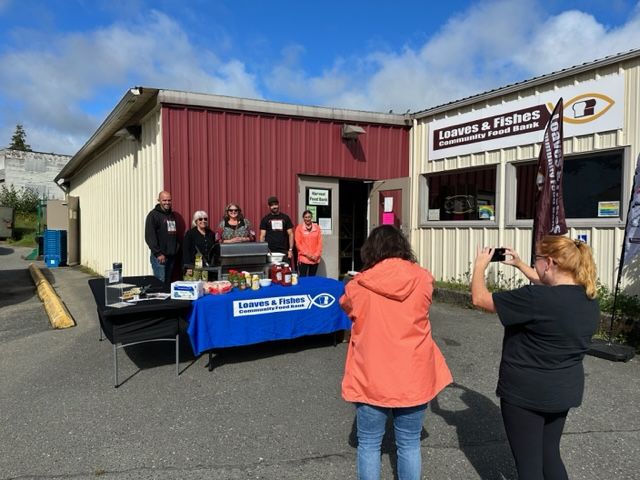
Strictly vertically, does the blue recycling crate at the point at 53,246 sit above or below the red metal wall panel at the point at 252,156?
below

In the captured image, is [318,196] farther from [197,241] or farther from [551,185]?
[551,185]

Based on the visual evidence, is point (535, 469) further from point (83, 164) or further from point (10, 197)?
point (10, 197)

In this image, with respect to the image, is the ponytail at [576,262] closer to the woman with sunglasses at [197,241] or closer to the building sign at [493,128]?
the woman with sunglasses at [197,241]

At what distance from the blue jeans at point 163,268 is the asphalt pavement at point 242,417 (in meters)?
1.47

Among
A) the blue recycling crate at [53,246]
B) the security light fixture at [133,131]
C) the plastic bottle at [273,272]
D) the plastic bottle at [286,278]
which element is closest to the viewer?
the plastic bottle at [286,278]

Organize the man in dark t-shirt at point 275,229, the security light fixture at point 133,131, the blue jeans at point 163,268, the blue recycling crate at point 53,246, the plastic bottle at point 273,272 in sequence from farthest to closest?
1. the blue recycling crate at point 53,246
2. the security light fixture at point 133,131
3. the man in dark t-shirt at point 275,229
4. the blue jeans at point 163,268
5. the plastic bottle at point 273,272

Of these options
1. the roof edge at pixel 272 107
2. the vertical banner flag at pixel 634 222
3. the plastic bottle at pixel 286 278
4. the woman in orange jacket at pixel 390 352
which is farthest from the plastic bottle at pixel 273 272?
the vertical banner flag at pixel 634 222

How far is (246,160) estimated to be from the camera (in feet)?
25.7

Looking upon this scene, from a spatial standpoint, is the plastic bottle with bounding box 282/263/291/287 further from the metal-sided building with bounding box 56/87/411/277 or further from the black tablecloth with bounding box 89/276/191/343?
the metal-sided building with bounding box 56/87/411/277

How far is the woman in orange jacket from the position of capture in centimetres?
221

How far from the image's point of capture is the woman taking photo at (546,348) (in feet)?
6.68

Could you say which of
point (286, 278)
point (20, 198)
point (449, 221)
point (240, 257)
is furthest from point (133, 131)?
point (20, 198)

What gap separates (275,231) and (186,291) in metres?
3.00

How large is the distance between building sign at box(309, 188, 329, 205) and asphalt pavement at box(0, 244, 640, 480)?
11.2 feet
